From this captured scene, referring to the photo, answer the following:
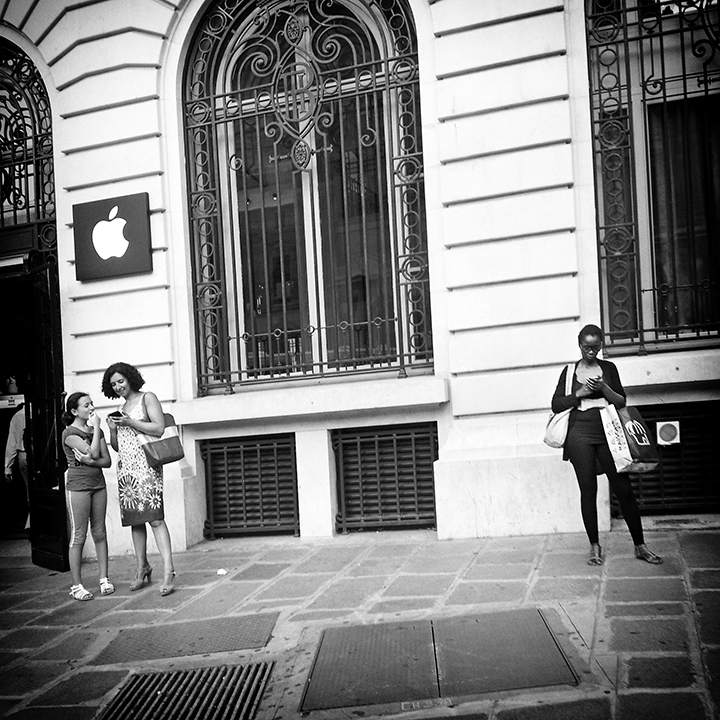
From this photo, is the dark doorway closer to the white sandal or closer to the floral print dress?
the white sandal

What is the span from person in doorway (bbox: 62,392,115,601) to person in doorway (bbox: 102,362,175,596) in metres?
0.31

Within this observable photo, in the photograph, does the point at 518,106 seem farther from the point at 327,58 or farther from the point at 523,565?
the point at 523,565

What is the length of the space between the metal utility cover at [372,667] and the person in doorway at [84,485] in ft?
9.15

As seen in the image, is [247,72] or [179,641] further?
[247,72]

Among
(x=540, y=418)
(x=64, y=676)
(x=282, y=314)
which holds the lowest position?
(x=64, y=676)

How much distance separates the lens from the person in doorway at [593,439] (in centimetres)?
659

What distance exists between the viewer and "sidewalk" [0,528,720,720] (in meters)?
4.28

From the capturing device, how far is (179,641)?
5797 mm

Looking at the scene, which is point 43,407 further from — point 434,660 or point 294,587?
point 434,660

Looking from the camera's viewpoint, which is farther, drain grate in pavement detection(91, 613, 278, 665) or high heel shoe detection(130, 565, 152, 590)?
high heel shoe detection(130, 565, 152, 590)

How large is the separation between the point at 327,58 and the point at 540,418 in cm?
448

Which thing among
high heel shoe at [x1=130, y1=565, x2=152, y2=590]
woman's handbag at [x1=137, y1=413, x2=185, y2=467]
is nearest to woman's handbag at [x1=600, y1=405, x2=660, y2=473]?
woman's handbag at [x1=137, y1=413, x2=185, y2=467]

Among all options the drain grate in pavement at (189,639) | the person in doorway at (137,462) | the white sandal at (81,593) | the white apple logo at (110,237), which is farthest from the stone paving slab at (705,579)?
the white apple logo at (110,237)

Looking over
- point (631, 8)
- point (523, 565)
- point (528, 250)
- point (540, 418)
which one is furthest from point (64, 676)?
point (631, 8)
